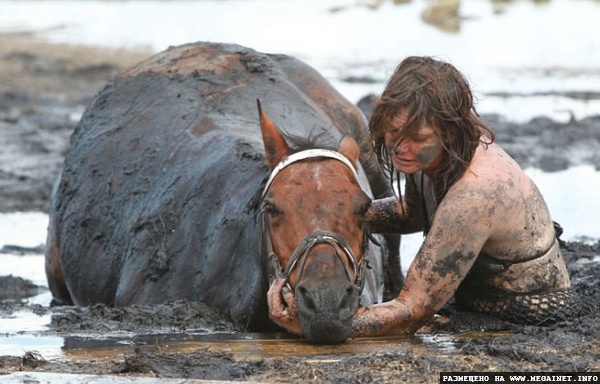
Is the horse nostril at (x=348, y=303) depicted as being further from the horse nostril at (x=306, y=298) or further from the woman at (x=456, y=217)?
the woman at (x=456, y=217)

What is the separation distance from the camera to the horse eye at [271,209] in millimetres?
5574

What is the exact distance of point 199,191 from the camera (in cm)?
719

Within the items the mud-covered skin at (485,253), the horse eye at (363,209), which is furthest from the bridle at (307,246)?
the mud-covered skin at (485,253)

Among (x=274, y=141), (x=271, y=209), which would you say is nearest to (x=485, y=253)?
(x=271, y=209)

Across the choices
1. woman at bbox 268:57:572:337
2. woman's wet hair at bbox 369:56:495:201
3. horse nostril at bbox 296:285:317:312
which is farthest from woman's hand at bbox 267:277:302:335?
woman's wet hair at bbox 369:56:495:201

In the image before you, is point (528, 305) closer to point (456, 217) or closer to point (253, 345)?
point (456, 217)

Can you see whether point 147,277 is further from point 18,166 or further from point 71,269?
point 18,166

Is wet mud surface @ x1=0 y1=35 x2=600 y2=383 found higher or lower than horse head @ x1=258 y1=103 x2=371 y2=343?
lower

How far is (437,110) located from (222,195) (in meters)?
1.89

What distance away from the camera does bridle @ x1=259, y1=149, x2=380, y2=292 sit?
206 inches

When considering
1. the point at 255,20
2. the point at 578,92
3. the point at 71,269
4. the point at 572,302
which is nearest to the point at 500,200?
the point at 572,302

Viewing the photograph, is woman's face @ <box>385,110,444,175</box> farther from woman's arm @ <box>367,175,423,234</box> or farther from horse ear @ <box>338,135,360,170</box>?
woman's arm @ <box>367,175,423,234</box>

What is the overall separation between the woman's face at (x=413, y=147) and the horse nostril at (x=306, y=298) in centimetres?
82

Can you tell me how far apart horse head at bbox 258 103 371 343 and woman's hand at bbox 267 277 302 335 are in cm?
5
